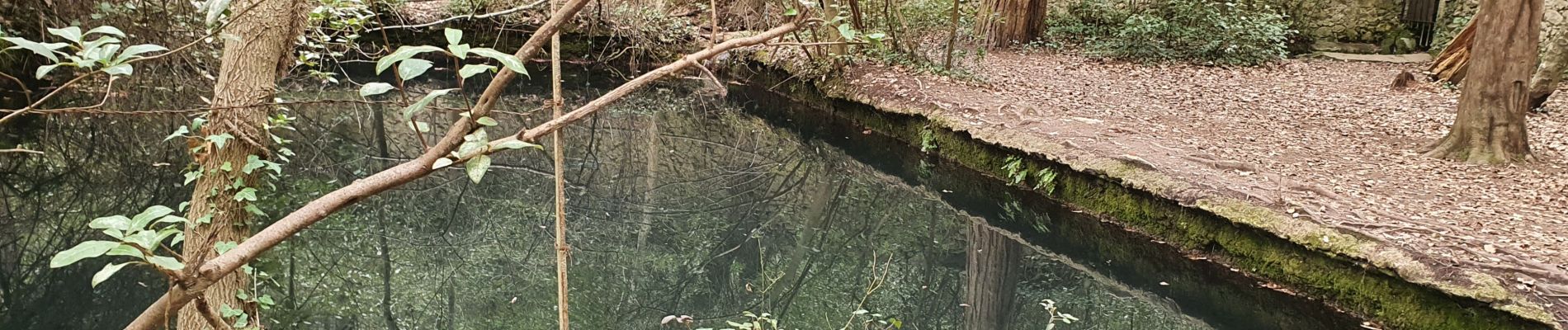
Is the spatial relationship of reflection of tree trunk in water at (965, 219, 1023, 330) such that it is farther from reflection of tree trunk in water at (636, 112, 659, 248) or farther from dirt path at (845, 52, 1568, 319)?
reflection of tree trunk in water at (636, 112, 659, 248)

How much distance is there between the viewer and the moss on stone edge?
4.74 m

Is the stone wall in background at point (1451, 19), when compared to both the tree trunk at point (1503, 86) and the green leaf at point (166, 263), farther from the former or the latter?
the green leaf at point (166, 263)

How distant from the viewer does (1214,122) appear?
8.57 m

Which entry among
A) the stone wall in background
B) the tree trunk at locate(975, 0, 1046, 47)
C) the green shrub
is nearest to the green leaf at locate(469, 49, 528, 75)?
the green shrub

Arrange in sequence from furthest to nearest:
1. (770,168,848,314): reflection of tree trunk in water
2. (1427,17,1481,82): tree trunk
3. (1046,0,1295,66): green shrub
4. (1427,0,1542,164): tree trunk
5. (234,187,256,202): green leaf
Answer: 1. (1046,0,1295,66): green shrub
2. (1427,17,1481,82): tree trunk
3. (1427,0,1542,164): tree trunk
4. (770,168,848,314): reflection of tree trunk in water
5. (234,187,256,202): green leaf

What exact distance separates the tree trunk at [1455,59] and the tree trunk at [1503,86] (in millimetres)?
3504

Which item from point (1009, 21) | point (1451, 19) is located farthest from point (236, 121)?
point (1451, 19)

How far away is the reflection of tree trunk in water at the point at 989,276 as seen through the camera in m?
5.70

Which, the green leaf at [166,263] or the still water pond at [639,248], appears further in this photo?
the still water pond at [639,248]

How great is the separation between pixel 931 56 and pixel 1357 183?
18.6ft

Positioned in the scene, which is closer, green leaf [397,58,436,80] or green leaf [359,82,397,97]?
green leaf [397,58,436,80]

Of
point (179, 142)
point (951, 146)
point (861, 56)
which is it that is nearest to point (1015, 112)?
point (951, 146)

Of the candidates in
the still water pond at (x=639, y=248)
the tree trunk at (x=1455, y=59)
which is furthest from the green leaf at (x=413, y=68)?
the tree trunk at (x=1455, y=59)

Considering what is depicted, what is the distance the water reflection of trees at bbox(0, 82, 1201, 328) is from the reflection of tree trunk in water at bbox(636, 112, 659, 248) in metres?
0.03
